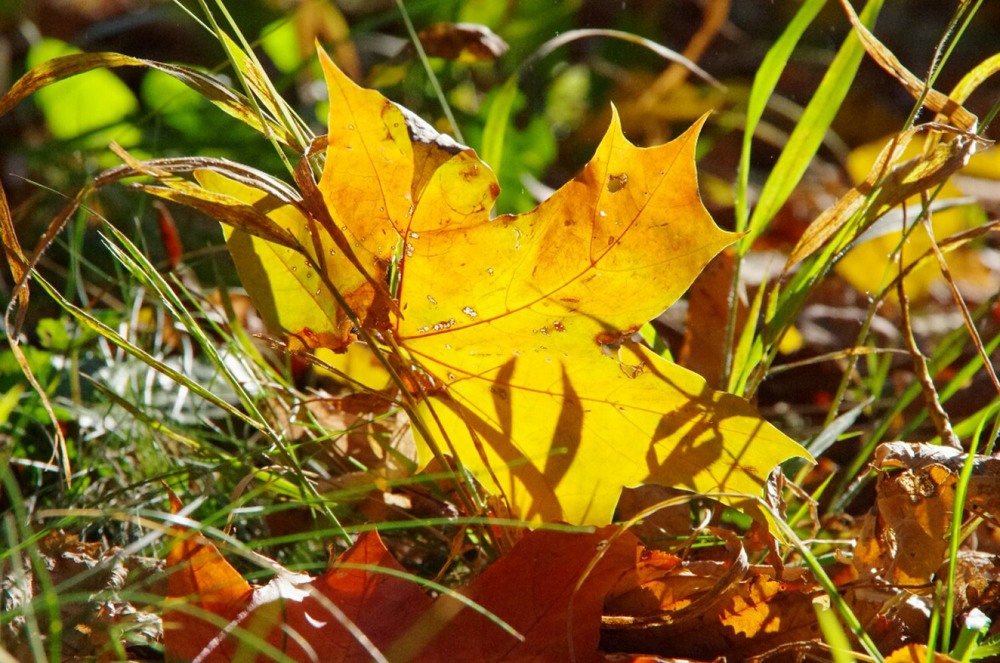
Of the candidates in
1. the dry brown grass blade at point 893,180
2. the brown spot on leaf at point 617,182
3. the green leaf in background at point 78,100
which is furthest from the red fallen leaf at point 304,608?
the green leaf in background at point 78,100

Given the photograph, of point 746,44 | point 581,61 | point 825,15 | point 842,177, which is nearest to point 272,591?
point 842,177

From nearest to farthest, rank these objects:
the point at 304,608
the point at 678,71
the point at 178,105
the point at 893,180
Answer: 1. the point at 304,608
2. the point at 893,180
3. the point at 178,105
4. the point at 678,71

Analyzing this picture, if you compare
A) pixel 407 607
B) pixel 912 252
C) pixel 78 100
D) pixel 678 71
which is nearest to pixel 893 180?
pixel 407 607

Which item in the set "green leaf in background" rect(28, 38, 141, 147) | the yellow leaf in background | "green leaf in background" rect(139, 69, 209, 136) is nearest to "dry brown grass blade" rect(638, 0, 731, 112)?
the yellow leaf in background

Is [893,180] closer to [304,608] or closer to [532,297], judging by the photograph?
[532,297]

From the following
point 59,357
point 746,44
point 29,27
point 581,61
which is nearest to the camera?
point 59,357

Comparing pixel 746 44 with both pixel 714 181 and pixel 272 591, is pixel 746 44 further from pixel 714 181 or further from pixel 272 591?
pixel 272 591

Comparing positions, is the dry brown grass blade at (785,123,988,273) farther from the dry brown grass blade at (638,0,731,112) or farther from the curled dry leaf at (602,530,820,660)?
the dry brown grass blade at (638,0,731,112)
